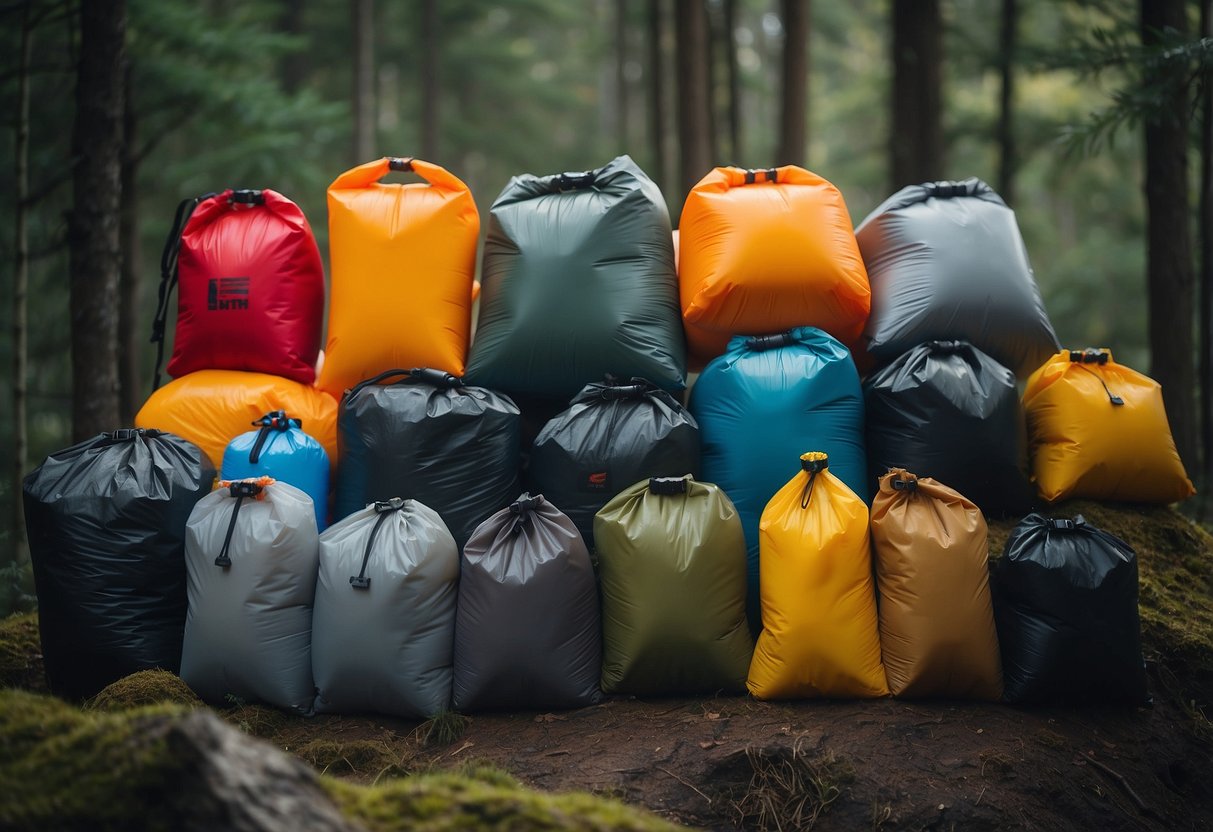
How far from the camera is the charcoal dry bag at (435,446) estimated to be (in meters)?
3.29

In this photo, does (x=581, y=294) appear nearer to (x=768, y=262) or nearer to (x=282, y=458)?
(x=768, y=262)

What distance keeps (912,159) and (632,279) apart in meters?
5.25

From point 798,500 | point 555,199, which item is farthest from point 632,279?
point 798,500

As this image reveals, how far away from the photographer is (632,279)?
347cm

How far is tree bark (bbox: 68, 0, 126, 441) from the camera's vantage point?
14.2 ft

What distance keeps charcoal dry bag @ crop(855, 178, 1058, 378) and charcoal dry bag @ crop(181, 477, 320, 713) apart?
239cm

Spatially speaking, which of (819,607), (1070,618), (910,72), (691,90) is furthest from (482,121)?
(1070,618)

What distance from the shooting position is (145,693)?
2.88 meters

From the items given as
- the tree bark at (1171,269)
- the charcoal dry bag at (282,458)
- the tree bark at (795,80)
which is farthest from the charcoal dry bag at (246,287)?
the tree bark at (795,80)

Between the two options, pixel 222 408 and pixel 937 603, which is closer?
pixel 937 603

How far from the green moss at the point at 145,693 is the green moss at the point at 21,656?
1.93 feet

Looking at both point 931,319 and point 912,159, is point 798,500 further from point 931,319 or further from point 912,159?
point 912,159

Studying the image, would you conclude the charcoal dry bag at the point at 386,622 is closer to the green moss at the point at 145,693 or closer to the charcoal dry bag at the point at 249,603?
the charcoal dry bag at the point at 249,603

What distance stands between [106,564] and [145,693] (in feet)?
1.62
